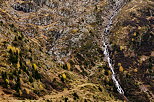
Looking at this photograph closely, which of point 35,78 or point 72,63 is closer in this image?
point 35,78

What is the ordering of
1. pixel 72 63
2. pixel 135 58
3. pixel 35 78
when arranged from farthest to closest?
pixel 135 58
pixel 72 63
pixel 35 78

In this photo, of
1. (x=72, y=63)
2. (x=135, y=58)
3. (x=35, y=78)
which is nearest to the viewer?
(x=35, y=78)

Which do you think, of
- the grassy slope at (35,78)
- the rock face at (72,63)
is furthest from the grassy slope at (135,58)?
the grassy slope at (35,78)

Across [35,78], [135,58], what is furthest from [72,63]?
[135,58]

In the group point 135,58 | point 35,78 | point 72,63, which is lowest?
Answer: point 72,63

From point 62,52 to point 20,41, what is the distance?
42566 mm

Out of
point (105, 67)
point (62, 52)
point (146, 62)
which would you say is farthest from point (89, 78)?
point (146, 62)

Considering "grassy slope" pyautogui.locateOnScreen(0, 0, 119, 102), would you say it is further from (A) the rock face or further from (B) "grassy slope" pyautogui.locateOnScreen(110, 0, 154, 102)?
(B) "grassy slope" pyautogui.locateOnScreen(110, 0, 154, 102)

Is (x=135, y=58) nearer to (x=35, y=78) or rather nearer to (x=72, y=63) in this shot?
(x=72, y=63)

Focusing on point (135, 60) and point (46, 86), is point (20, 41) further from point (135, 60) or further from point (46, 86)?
point (135, 60)

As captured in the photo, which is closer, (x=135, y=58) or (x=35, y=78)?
(x=35, y=78)

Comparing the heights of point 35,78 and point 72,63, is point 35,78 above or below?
above

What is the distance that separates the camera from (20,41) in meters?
137

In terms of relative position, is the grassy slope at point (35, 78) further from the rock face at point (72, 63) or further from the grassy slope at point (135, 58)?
the grassy slope at point (135, 58)
